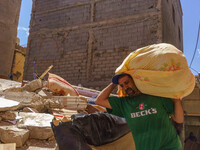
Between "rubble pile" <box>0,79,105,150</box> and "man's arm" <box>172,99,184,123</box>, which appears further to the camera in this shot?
"rubble pile" <box>0,79,105,150</box>

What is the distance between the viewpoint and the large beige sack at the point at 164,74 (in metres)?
1.48

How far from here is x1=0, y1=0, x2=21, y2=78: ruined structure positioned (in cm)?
1309

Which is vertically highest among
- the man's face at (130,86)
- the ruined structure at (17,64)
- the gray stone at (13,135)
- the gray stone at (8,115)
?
the ruined structure at (17,64)

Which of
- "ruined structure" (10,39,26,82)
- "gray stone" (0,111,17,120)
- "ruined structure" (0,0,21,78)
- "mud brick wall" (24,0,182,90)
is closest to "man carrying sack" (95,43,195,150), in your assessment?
"gray stone" (0,111,17,120)

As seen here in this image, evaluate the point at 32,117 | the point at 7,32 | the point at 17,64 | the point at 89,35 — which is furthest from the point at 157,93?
the point at 17,64

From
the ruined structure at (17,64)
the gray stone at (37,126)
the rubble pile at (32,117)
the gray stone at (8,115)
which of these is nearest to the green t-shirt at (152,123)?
the rubble pile at (32,117)

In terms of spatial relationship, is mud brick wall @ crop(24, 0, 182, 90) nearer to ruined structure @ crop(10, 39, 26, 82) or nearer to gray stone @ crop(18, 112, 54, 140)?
ruined structure @ crop(10, 39, 26, 82)

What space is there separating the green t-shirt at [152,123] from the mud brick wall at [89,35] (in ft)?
25.0

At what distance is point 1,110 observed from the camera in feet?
9.01

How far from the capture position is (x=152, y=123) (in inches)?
58.7

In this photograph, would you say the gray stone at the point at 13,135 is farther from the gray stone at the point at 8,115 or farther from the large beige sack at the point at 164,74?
the large beige sack at the point at 164,74

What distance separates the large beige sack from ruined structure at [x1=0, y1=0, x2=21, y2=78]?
13.3 metres

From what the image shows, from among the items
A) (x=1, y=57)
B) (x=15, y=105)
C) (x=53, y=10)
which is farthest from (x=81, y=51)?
(x=15, y=105)

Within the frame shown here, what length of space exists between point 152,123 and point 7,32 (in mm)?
14501
